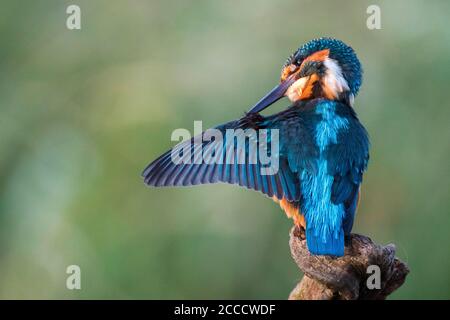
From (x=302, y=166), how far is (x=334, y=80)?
40 centimetres

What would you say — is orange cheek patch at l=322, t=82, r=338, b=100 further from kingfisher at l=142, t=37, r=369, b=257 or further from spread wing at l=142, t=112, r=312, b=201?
spread wing at l=142, t=112, r=312, b=201

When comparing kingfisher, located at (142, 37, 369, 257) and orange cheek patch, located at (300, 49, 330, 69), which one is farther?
orange cheek patch, located at (300, 49, 330, 69)

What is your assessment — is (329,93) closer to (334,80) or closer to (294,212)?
(334,80)

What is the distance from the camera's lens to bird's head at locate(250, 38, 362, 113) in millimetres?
2883

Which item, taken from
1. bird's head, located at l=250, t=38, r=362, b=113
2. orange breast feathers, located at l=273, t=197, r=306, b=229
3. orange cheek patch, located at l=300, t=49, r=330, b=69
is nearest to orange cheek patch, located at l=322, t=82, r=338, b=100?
bird's head, located at l=250, t=38, r=362, b=113

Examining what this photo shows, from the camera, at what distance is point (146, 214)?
13.4 feet

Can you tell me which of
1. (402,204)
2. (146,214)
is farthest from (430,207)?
(146,214)

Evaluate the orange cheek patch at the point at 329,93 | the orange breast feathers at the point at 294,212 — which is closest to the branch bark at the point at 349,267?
the orange breast feathers at the point at 294,212

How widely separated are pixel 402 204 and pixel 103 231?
1.48 m

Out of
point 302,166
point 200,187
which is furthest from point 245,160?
point 200,187

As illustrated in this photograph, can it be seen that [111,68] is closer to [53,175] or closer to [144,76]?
[144,76]

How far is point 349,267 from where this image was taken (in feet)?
8.59
